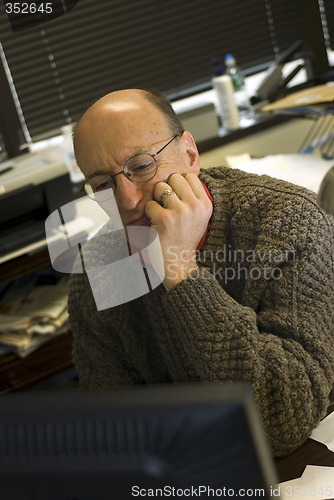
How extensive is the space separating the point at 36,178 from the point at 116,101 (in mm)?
936

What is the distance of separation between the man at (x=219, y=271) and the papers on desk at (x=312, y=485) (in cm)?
6

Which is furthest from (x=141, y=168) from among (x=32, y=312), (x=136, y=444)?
(x=32, y=312)

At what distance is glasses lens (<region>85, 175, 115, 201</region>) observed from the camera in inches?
38.3

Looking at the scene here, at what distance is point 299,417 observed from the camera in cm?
87

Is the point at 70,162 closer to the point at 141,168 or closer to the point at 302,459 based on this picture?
the point at 141,168

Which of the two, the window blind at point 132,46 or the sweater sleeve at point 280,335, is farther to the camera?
the window blind at point 132,46

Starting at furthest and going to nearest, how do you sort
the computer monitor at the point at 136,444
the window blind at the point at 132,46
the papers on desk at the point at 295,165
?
the window blind at the point at 132,46 < the papers on desk at the point at 295,165 < the computer monitor at the point at 136,444

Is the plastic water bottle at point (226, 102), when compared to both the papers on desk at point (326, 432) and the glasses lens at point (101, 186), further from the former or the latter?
the papers on desk at point (326, 432)

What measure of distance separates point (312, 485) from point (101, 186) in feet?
1.77

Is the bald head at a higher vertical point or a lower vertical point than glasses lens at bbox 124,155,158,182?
higher

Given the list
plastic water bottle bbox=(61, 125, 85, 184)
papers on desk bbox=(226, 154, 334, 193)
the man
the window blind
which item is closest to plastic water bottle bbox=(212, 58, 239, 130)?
the window blind

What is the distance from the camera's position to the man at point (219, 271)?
2.87 ft

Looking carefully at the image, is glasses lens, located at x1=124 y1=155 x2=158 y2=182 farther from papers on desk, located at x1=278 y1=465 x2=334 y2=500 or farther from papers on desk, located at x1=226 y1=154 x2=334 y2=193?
papers on desk, located at x1=226 y1=154 x2=334 y2=193

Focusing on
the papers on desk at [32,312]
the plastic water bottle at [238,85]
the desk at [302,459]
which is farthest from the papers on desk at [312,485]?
the plastic water bottle at [238,85]
